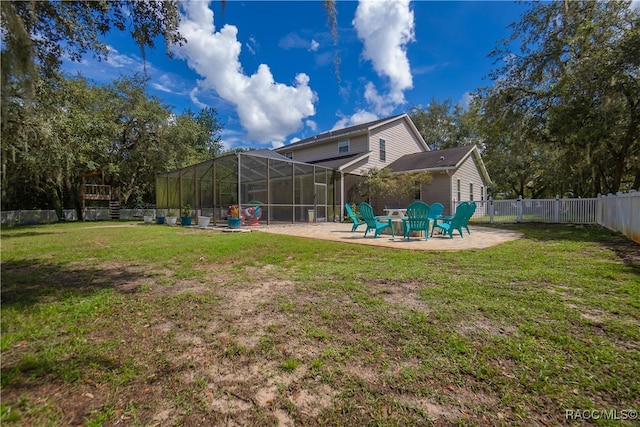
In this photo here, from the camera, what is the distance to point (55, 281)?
4035 mm

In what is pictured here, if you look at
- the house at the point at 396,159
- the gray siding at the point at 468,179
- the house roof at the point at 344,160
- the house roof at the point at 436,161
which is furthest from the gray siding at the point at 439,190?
the house roof at the point at 344,160

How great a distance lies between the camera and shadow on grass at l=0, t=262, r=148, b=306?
133 inches

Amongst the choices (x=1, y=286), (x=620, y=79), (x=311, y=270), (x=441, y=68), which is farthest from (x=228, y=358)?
(x=441, y=68)

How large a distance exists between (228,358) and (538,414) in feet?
6.57

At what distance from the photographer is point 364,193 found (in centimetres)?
1702

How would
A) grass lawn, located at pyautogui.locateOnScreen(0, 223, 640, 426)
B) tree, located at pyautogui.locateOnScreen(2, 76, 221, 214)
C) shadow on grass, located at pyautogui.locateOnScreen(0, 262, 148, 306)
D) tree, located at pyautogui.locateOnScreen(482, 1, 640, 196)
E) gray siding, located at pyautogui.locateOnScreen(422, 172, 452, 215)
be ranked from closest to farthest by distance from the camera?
1. grass lawn, located at pyautogui.locateOnScreen(0, 223, 640, 426)
2. shadow on grass, located at pyautogui.locateOnScreen(0, 262, 148, 306)
3. tree, located at pyautogui.locateOnScreen(482, 1, 640, 196)
4. gray siding, located at pyautogui.locateOnScreen(422, 172, 452, 215)
5. tree, located at pyautogui.locateOnScreen(2, 76, 221, 214)

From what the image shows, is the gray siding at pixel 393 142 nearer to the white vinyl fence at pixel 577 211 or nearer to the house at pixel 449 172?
the house at pixel 449 172

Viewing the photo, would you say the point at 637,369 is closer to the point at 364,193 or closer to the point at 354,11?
the point at 354,11

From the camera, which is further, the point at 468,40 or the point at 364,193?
the point at 364,193

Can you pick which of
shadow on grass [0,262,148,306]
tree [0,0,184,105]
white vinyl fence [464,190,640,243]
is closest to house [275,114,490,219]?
white vinyl fence [464,190,640,243]

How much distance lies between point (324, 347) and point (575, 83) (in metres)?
13.8

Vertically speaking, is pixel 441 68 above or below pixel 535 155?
above

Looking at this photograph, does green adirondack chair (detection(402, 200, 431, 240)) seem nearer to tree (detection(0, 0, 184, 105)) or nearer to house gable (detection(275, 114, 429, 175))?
tree (detection(0, 0, 184, 105))

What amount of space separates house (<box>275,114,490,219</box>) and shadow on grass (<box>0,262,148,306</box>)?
491 inches
